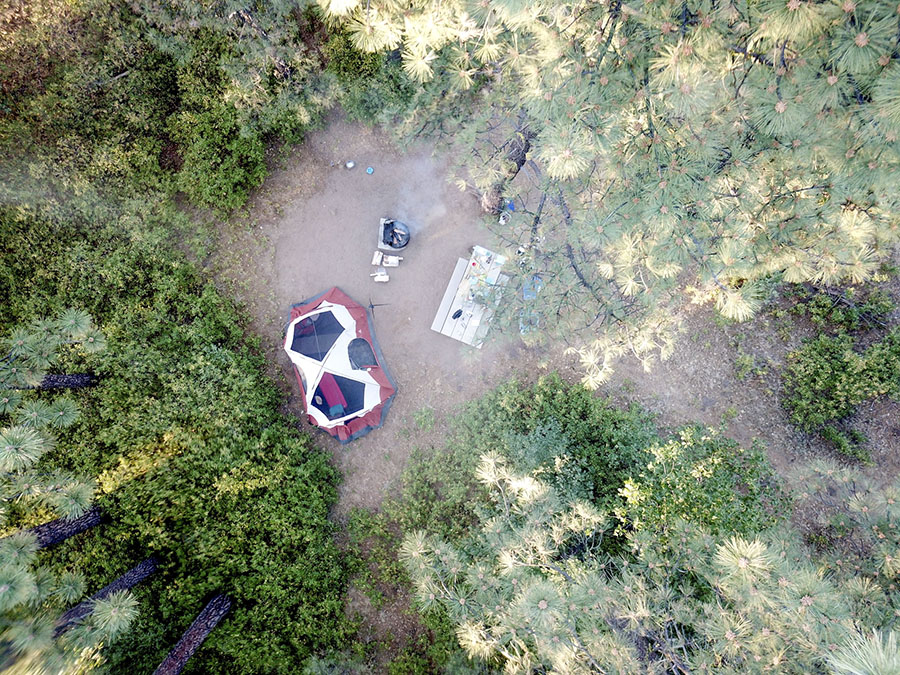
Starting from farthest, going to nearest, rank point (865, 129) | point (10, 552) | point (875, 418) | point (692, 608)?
point (875, 418), point (692, 608), point (10, 552), point (865, 129)

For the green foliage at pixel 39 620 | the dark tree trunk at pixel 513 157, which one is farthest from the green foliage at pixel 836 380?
the green foliage at pixel 39 620

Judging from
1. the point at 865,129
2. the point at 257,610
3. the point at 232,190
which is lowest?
the point at 257,610

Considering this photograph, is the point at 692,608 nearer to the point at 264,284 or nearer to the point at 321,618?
Answer: the point at 321,618

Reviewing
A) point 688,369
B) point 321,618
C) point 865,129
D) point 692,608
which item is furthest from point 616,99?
point 321,618

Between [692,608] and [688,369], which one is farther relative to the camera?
[688,369]

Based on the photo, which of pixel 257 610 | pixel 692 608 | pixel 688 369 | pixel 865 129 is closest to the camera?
pixel 865 129

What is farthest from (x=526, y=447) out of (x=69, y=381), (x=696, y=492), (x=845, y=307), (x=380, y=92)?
(x=69, y=381)

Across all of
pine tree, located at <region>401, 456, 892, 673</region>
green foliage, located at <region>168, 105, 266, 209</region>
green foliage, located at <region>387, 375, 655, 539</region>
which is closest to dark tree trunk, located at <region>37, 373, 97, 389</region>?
green foliage, located at <region>168, 105, 266, 209</region>

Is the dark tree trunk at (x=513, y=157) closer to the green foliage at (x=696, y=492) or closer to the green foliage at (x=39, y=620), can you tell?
the green foliage at (x=696, y=492)
